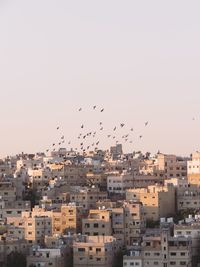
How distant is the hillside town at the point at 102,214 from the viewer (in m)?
25.6

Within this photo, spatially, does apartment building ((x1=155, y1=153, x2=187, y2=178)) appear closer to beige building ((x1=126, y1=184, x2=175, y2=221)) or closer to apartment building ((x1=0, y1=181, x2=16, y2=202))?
beige building ((x1=126, y1=184, x2=175, y2=221))

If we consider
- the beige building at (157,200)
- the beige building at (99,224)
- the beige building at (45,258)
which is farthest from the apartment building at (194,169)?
the beige building at (45,258)

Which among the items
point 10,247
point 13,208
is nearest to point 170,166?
point 13,208

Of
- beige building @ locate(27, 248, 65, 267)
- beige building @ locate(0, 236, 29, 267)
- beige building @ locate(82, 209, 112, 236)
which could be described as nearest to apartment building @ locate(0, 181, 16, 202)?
beige building @ locate(82, 209, 112, 236)

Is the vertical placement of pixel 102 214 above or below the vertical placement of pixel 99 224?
above

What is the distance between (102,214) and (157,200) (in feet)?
8.14

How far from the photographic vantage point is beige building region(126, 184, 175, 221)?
29.8 meters

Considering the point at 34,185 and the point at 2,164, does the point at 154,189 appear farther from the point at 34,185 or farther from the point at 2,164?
the point at 2,164

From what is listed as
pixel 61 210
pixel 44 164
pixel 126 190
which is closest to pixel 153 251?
pixel 61 210

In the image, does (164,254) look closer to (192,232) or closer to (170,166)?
A: (192,232)

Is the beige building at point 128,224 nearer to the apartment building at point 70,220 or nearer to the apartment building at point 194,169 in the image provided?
the apartment building at point 70,220

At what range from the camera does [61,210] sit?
93.9ft

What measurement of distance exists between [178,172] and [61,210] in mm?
9128

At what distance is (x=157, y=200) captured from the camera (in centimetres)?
3005
